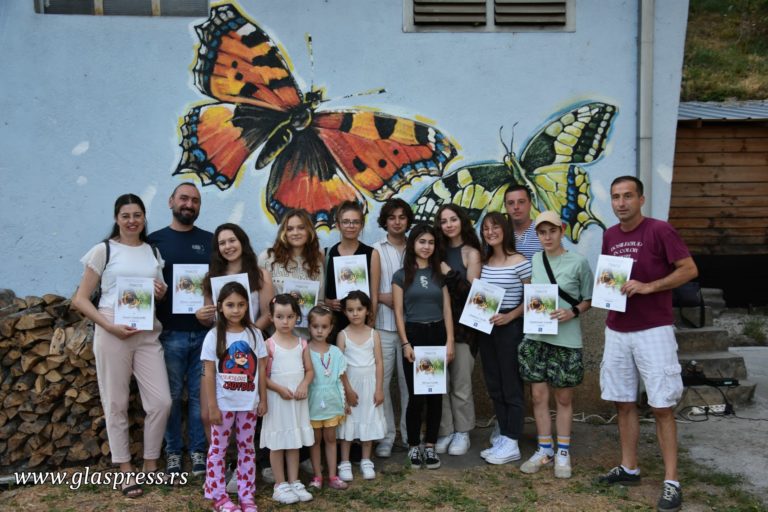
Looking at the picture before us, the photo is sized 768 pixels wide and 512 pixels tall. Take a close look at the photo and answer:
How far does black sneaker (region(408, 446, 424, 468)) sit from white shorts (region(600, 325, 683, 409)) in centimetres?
139

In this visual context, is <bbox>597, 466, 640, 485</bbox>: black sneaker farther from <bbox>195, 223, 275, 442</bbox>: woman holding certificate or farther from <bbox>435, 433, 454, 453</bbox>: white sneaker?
<bbox>195, 223, 275, 442</bbox>: woman holding certificate

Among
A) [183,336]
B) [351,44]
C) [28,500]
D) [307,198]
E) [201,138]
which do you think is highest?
[351,44]

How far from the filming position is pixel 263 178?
5.94 m

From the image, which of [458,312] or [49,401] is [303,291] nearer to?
[458,312]

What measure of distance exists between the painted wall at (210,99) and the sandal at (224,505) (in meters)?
2.31

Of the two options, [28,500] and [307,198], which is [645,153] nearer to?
[307,198]

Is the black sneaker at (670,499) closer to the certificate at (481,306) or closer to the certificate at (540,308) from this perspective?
the certificate at (540,308)

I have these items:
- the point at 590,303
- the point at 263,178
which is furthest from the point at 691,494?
the point at 263,178

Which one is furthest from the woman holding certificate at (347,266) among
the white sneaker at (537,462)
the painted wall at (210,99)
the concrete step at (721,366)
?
the concrete step at (721,366)

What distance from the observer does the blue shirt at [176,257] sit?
4758 mm

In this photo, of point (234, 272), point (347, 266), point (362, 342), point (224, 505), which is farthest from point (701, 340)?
point (224, 505)

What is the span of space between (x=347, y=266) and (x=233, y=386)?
118 cm

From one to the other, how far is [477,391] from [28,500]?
11.4 ft

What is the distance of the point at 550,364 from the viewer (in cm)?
484
